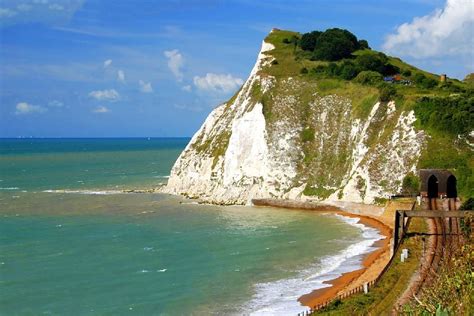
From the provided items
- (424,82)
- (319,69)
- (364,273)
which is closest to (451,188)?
(364,273)

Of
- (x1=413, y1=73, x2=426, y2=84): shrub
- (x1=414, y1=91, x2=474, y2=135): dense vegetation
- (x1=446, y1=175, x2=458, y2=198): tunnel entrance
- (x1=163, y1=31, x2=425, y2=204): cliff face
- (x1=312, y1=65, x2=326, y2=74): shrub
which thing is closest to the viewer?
(x1=446, y1=175, x2=458, y2=198): tunnel entrance

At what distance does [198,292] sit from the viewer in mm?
35938

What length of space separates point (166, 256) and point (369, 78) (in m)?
49.3

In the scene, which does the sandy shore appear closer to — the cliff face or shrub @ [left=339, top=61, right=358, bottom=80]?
the cliff face

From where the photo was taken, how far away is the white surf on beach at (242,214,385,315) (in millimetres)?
32719

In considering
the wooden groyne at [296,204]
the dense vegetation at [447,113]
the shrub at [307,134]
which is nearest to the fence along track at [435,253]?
the wooden groyne at [296,204]

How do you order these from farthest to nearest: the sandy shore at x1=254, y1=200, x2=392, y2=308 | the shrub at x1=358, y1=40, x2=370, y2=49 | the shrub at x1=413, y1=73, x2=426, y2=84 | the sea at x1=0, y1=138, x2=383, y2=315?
Answer: the shrub at x1=358, y1=40, x2=370, y2=49, the shrub at x1=413, y1=73, x2=426, y2=84, the sandy shore at x1=254, y1=200, x2=392, y2=308, the sea at x1=0, y1=138, x2=383, y2=315

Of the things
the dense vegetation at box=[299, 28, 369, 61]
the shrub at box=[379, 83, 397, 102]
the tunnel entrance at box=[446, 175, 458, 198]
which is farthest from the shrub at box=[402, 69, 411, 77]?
the tunnel entrance at box=[446, 175, 458, 198]

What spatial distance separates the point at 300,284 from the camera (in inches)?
1471

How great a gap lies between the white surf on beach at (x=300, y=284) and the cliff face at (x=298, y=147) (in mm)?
19725

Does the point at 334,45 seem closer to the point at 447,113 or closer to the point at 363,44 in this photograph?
the point at 363,44

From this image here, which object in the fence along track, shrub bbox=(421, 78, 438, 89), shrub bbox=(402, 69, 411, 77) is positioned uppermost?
shrub bbox=(402, 69, 411, 77)

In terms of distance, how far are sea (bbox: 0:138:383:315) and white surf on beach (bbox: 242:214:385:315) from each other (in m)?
0.07

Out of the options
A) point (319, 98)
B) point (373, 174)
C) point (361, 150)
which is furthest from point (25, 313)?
point (319, 98)
